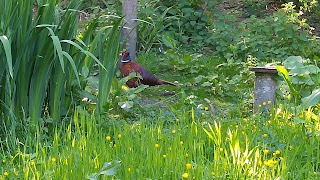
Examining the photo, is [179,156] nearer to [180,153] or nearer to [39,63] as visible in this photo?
[180,153]

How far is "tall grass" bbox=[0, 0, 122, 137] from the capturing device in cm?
313

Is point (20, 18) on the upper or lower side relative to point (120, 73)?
upper

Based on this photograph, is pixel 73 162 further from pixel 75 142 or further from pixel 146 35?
pixel 146 35

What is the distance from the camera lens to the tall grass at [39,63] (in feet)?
10.3

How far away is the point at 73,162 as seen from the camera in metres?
2.47

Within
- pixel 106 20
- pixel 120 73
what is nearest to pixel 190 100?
pixel 120 73

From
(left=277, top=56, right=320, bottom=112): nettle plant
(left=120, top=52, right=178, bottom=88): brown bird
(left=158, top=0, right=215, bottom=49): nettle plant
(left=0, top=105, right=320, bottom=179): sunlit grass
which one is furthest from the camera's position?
(left=158, top=0, right=215, bottom=49): nettle plant

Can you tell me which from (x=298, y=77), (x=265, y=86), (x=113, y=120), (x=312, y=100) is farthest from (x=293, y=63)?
(x=113, y=120)

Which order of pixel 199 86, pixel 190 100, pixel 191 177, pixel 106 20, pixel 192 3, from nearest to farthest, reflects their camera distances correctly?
pixel 191 177 → pixel 190 100 → pixel 199 86 → pixel 106 20 → pixel 192 3

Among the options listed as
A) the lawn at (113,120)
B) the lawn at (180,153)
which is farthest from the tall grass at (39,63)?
the lawn at (180,153)

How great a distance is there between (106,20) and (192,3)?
65.8 inches

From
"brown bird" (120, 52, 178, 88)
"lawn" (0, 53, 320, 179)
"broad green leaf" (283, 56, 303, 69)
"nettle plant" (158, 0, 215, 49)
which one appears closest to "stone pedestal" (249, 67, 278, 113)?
"broad green leaf" (283, 56, 303, 69)

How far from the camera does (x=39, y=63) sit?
328cm

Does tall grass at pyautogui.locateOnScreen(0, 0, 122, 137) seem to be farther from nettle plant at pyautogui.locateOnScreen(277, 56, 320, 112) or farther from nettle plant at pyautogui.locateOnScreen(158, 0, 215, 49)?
nettle plant at pyautogui.locateOnScreen(158, 0, 215, 49)
